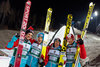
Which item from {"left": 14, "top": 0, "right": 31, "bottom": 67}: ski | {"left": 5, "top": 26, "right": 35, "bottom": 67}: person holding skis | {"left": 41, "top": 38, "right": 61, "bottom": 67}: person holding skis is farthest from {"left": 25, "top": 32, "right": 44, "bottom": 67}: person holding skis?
{"left": 14, "top": 0, "right": 31, "bottom": 67}: ski

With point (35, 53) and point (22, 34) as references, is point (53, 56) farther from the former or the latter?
point (22, 34)

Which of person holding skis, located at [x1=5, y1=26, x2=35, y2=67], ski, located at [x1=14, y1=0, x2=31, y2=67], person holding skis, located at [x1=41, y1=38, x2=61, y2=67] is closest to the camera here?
ski, located at [x1=14, y1=0, x2=31, y2=67]

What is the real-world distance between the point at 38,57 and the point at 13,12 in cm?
2581

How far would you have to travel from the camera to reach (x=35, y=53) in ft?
11.8

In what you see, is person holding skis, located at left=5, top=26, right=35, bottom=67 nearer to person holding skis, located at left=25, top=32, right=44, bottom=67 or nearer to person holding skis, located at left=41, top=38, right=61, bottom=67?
person holding skis, located at left=25, top=32, right=44, bottom=67

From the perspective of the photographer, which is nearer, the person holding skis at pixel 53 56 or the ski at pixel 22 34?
the ski at pixel 22 34

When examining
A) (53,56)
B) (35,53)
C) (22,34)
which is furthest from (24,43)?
(53,56)

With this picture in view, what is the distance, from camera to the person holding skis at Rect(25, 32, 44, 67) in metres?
3.57

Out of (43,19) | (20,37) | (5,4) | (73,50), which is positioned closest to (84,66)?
(73,50)

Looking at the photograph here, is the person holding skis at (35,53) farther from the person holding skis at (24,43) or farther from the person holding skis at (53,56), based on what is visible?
the person holding skis at (53,56)

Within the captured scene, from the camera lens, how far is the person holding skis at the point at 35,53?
3.57m

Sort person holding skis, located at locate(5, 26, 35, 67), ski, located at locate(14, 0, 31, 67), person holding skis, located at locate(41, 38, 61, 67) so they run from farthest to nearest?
person holding skis, located at locate(41, 38, 61, 67) < person holding skis, located at locate(5, 26, 35, 67) < ski, located at locate(14, 0, 31, 67)

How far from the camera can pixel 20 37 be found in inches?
129

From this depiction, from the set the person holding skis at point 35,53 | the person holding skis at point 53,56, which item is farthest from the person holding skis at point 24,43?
the person holding skis at point 53,56
